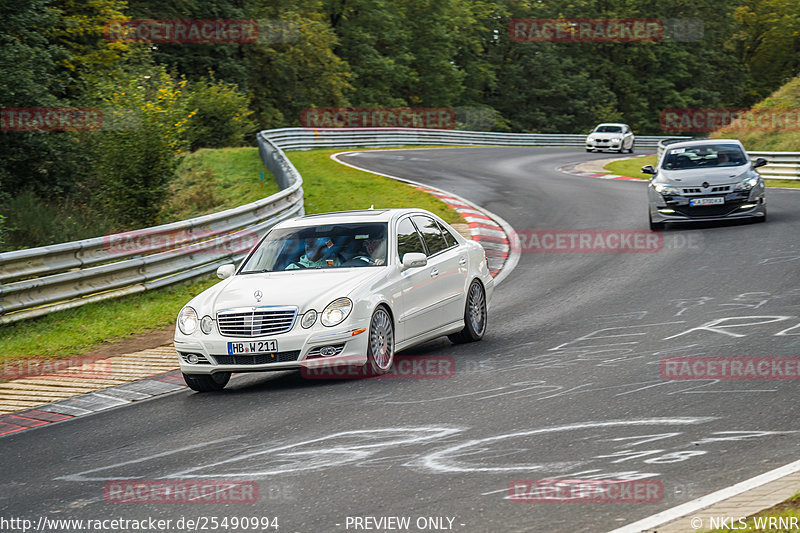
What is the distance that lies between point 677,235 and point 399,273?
955cm

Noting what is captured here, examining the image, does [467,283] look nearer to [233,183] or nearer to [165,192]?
[165,192]

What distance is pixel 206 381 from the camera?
9.45 meters

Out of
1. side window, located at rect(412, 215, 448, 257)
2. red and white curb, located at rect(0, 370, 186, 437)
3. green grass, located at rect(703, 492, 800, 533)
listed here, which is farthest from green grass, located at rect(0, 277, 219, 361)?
green grass, located at rect(703, 492, 800, 533)

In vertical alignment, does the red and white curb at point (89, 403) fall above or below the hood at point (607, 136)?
below

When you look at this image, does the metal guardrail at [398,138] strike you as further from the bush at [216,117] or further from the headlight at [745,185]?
the headlight at [745,185]

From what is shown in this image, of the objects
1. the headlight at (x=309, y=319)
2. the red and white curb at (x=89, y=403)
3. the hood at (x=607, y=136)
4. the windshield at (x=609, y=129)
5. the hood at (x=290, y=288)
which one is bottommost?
the red and white curb at (x=89, y=403)

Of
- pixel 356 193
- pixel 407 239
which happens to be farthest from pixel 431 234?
pixel 356 193

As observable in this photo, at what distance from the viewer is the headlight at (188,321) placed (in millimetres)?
9352

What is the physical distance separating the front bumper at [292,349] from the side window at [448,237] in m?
2.67

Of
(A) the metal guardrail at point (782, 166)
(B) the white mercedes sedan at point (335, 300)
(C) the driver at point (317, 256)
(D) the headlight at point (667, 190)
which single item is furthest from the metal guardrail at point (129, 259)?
(A) the metal guardrail at point (782, 166)

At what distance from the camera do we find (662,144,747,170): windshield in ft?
62.2

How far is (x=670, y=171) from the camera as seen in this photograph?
749 inches

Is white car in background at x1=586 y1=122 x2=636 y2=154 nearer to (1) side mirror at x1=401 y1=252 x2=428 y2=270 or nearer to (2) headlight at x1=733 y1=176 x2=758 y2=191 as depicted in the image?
(2) headlight at x1=733 y1=176 x2=758 y2=191

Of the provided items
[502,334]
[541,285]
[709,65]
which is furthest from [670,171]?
[709,65]
